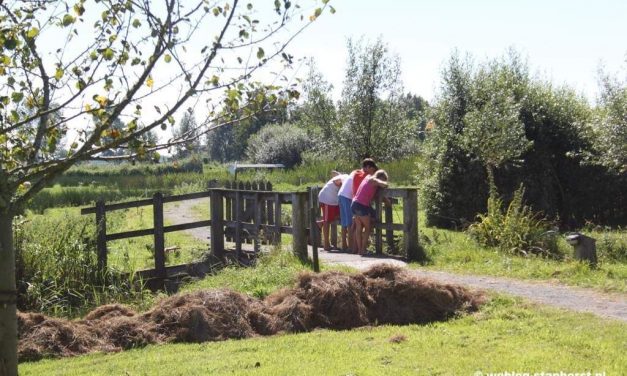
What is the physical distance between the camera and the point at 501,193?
66.7ft

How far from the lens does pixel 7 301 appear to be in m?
4.92

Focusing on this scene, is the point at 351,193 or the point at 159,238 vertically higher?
the point at 351,193

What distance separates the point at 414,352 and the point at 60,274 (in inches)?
311

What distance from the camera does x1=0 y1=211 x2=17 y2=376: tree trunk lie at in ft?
16.0

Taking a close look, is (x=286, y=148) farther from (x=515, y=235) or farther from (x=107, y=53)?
(x=107, y=53)

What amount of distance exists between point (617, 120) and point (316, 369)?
554 inches

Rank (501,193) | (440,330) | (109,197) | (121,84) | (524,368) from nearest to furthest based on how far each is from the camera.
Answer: (121,84)
(524,368)
(440,330)
(501,193)
(109,197)

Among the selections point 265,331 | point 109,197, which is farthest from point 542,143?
point 109,197

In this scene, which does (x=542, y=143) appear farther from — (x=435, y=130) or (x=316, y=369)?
(x=316, y=369)

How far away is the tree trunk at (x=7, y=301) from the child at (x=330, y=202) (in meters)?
10.0

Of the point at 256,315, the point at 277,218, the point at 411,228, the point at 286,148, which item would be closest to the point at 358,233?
the point at 411,228

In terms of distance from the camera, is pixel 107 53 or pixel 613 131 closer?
pixel 107 53

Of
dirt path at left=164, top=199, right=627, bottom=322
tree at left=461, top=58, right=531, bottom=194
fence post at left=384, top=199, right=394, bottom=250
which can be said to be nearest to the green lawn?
dirt path at left=164, top=199, right=627, bottom=322

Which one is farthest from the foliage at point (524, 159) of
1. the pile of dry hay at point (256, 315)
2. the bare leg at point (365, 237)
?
the pile of dry hay at point (256, 315)
